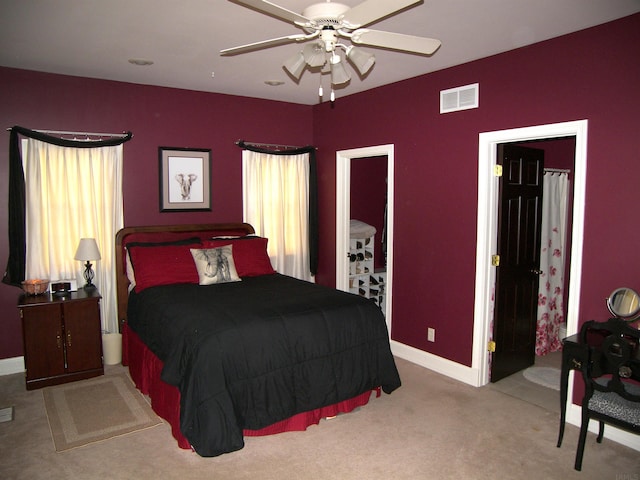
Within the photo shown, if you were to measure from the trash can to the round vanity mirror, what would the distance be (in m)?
3.94

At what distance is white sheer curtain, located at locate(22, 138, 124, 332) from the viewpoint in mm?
3945

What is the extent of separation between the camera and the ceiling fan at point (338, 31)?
1.89m

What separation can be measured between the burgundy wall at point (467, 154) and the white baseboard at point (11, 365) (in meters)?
3.13

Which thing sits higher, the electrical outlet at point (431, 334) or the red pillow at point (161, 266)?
the red pillow at point (161, 266)

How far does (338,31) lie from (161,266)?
2.66 meters

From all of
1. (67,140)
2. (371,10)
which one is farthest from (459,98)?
(67,140)

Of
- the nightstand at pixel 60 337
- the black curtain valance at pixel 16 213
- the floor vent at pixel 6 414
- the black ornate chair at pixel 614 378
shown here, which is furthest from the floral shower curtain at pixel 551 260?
the black curtain valance at pixel 16 213

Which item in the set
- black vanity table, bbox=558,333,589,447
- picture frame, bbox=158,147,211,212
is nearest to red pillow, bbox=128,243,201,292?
picture frame, bbox=158,147,211,212

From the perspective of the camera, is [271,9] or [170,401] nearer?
[271,9]

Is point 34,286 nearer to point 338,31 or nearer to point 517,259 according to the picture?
point 338,31

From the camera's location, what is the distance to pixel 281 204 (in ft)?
17.2

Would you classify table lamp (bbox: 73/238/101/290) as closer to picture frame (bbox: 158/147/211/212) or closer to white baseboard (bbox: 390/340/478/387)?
picture frame (bbox: 158/147/211/212)

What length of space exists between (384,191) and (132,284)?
128 inches

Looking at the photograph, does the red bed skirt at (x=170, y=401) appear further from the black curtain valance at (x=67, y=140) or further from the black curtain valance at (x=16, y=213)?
the black curtain valance at (x=67, y=140)
